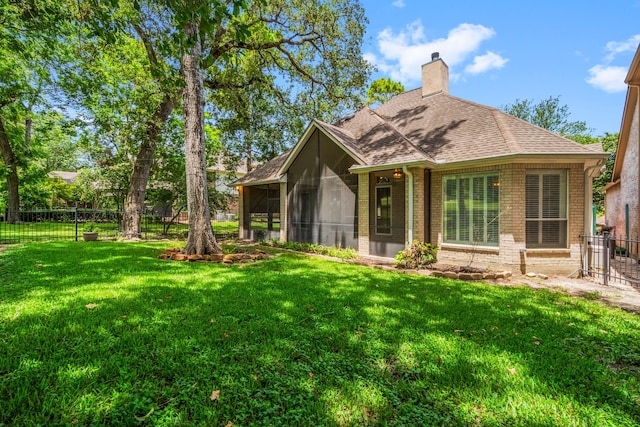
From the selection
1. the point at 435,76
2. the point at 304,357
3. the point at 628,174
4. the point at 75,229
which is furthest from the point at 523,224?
the point at 75,229

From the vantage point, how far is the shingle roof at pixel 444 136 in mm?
8531

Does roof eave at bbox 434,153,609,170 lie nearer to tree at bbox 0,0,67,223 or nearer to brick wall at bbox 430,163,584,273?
brick wall at bbox 430,163,584,273

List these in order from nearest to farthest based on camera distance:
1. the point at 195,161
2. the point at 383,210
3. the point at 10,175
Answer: the point at 195,161, the point at 383,210, the point at 10,175

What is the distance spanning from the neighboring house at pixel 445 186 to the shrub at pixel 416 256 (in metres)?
0.36

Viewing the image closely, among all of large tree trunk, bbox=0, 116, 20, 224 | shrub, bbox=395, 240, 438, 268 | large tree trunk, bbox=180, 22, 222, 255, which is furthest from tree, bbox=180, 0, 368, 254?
large tree trunk, bbox=0, 116, 20, 224

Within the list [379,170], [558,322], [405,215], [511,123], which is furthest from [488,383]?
[511,123]

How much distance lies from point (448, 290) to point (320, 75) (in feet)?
46.3

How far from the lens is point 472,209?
9227 millimetres

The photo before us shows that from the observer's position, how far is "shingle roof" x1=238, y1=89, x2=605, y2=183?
336 inches

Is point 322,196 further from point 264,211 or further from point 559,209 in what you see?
point 559,209

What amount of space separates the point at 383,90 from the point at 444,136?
23.8m

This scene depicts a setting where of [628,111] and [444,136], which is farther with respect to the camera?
[628,111]

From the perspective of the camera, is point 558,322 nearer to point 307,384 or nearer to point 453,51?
point 307,384

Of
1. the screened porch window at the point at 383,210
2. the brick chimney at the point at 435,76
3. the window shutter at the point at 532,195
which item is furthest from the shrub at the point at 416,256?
the brick chimney at the point at 435,76
